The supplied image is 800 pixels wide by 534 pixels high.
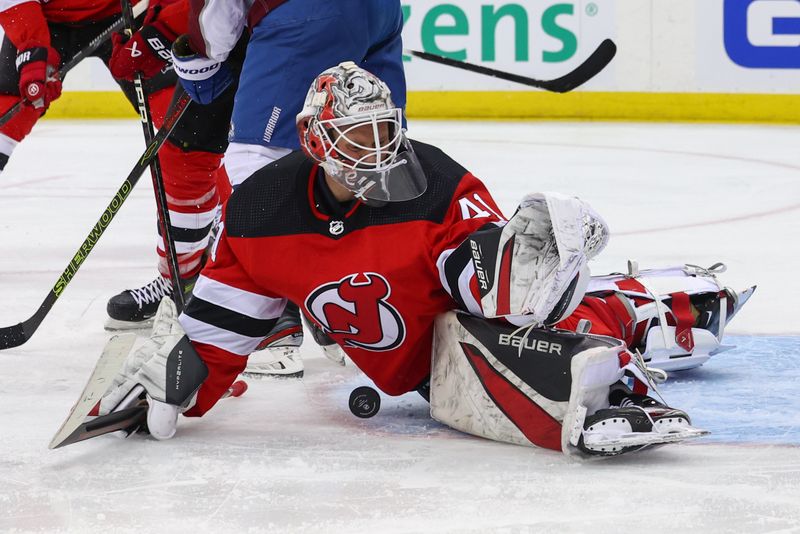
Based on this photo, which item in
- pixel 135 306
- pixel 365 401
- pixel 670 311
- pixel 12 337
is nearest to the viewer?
pixel 365 401

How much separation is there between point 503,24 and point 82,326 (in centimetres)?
452

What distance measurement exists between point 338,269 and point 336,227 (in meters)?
0.06

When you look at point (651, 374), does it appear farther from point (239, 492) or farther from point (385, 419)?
point (239, 492)

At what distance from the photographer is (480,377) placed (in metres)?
2.05

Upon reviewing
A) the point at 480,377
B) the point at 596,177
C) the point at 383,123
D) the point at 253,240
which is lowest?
the point at 596,177

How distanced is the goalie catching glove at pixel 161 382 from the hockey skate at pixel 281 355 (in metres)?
0.40

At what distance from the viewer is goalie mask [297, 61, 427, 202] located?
1.95 meters

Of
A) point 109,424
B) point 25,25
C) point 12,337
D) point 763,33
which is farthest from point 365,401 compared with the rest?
point 763,33

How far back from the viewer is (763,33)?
6.83m

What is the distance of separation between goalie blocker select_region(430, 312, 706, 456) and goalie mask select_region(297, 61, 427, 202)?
247 mm

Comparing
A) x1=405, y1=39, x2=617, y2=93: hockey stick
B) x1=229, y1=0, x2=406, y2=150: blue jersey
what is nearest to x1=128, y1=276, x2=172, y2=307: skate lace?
x1=229, y1=0, x2=406, y2=150: blue jersey

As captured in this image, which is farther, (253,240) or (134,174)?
(134,174)

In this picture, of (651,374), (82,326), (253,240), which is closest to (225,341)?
(253,240)

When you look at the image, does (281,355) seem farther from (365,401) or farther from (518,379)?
(518,379)
